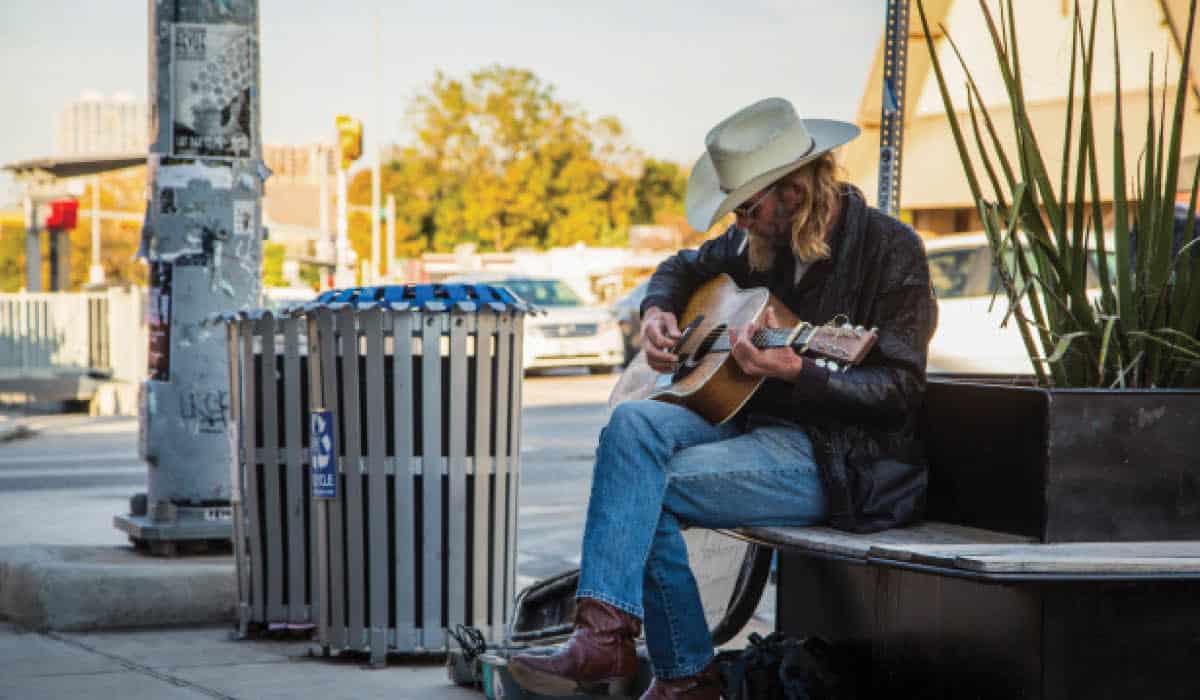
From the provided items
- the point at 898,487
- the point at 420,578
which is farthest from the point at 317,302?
the point at 898,487

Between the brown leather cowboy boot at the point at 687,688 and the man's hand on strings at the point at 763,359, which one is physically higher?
the man's hand on strings at the point at 763,359

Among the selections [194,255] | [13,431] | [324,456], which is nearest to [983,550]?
[324,456]

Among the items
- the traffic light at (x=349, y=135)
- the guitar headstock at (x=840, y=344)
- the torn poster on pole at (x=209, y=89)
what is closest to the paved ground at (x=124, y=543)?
the guitar headstock at (x=840, y=344)

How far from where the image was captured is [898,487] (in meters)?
3.30

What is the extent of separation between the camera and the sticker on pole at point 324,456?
4.84 meters

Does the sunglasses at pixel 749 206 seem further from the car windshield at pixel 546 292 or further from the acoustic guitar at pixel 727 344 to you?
the car windshield at pixel 546 292

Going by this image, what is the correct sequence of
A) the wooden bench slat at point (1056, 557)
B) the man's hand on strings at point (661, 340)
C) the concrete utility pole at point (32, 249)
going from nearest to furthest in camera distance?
1. the wooden bench slat at point (1056, 557)
2. the man's hand on strings at point (661, 340)
3. the concrete utility pole at point (32, 249)

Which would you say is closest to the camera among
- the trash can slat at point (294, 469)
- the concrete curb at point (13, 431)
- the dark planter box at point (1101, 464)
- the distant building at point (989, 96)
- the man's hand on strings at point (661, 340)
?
the dark planter box at point (1101, 464)

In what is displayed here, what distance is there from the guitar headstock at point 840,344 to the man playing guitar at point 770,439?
3cm

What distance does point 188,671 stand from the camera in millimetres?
4855

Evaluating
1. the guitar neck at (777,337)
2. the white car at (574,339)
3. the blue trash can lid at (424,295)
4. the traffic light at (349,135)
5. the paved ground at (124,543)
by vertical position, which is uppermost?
the traffic light at (349,135)

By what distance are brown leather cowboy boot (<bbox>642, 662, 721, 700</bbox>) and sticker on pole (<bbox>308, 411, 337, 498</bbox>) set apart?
1.65 m

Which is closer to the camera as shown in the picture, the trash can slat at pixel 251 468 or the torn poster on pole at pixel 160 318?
the trash can slat at pixel 251 468

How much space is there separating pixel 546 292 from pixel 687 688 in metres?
22.1
